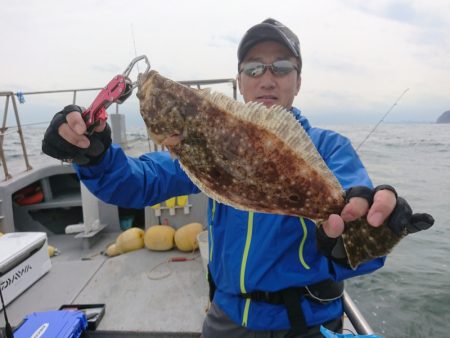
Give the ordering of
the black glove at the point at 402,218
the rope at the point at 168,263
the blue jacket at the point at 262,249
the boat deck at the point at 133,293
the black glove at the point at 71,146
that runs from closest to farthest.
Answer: the black glove at the point at 402,218 < the black glove at the point at 71,146 < the blue jacket at the point at 262,249 < the boat deck at the point at 133,293 < the rope at the point at 168,263

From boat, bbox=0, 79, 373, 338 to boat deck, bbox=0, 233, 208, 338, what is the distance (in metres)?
0.01

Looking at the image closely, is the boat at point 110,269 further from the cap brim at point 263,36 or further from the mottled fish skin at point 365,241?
the cap brim at point 263,36

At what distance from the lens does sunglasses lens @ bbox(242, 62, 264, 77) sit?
8.67ft

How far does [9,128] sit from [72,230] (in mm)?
2466

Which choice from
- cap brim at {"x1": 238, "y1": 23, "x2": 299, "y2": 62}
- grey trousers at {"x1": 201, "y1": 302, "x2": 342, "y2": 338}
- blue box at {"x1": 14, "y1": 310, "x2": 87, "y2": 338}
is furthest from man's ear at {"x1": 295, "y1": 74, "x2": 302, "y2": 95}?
blue box at {"x1": 14, "y1": 310, "x2": 87, "y2": 338}

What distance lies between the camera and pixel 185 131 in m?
2.08

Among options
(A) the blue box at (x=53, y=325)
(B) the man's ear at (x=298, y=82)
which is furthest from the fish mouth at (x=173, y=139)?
(A) the blue box at (x=53, y=325)

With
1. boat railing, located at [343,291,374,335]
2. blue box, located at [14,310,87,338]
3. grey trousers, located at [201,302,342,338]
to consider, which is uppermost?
grey trousers, located at [201,302,342,338]

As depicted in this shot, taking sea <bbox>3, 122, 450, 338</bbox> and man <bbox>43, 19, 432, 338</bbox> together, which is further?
sea <bbox>3, 122, 450, 338</bbox>

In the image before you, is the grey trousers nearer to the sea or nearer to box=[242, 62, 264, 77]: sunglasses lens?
the sea

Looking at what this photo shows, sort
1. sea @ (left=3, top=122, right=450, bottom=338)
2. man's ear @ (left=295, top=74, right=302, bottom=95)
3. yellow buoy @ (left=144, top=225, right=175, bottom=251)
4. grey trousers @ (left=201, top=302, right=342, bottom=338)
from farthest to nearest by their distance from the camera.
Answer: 1. sea @ (left=3, top=122, right=450, bottom=338)
2. yellow buoy @ (left=144, top=225, right=175, bottom=251)
3. man's ear @ (left=295, top=74, right=302, bottom=95)
4. grey trousers @ (left=201, top=302, right=342, bottom=338)

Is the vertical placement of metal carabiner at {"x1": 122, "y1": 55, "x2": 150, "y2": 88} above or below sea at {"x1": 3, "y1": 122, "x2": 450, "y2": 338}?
above

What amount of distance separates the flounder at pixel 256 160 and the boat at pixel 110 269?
1.93 meters

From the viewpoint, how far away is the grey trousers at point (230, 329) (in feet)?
8.48
